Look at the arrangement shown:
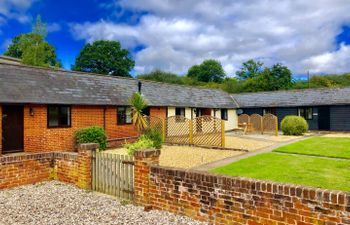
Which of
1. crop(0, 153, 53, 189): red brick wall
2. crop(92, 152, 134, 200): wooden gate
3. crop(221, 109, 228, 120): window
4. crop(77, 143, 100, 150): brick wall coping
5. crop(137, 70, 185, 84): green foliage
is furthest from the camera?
crop(137, 70, 185, 84): green foliage

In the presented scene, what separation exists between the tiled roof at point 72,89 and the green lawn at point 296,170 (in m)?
9.97

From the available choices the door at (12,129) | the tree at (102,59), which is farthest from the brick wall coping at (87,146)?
the tree at (102,59)

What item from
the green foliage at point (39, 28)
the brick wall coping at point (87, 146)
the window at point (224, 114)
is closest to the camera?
the brick wall coping at point (87, 146)

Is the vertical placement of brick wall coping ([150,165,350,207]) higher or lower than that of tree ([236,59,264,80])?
lower

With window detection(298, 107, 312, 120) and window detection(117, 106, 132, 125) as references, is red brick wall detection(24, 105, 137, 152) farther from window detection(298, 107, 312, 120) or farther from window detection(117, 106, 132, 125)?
window detection(298, 107, 312, 120)

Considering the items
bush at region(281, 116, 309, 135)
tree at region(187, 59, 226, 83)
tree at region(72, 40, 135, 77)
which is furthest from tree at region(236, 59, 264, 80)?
bush at region(281, 116, 309, 135)

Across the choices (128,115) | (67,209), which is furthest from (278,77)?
(67,209)

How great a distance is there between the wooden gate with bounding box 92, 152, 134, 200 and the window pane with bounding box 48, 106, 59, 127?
8300mm

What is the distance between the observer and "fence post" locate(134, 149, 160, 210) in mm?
6301

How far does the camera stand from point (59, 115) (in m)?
15.3

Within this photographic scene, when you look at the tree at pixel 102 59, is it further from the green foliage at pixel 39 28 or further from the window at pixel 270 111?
the window at pixel 270 111

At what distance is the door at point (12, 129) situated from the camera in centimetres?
1316

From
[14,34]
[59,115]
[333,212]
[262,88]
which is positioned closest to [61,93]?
[59,115]

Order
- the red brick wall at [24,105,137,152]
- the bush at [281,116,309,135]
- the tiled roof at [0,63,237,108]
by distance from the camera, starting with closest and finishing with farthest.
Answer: the red brick wall at [24,105,137,152] → the tiled roof at [0,63,237,108] → the bush at [281,116,309,135]
